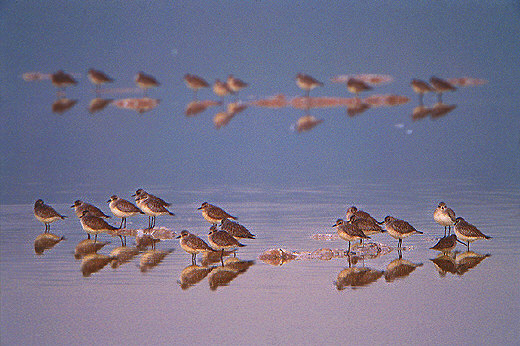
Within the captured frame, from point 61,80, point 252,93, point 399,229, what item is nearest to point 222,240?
point 399,229

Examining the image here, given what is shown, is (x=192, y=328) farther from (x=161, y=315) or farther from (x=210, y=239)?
(x=210, y=239)

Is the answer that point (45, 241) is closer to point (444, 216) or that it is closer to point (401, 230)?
point (401, 230)

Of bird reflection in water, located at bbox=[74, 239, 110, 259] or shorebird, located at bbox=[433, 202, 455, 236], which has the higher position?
shorebird, located at bbox=[433, 202, 455, 236]

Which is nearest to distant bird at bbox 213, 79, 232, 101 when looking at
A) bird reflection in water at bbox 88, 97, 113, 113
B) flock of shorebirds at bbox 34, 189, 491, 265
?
bird reflection in water at bbox 88, 97, 113, 113

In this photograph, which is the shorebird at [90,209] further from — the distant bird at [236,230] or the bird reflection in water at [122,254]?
the distant bird at [236,230]

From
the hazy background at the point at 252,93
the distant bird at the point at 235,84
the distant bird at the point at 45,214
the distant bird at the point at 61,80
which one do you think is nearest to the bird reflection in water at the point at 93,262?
the distant bird at the point at 45,214

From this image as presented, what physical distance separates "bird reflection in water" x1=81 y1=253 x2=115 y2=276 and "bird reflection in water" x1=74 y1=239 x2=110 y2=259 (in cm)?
9

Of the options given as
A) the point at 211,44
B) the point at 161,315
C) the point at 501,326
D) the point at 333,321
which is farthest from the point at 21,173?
the point at 211,44

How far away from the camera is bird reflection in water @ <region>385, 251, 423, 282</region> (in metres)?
7.16

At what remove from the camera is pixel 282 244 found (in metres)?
8.08

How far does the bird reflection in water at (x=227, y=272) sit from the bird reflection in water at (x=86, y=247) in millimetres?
1413

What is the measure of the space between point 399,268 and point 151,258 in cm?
241

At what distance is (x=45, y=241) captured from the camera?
8297 mm

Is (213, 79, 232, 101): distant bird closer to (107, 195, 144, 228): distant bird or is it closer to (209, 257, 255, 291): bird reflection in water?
(107, 195, 144, 228): distant bird
